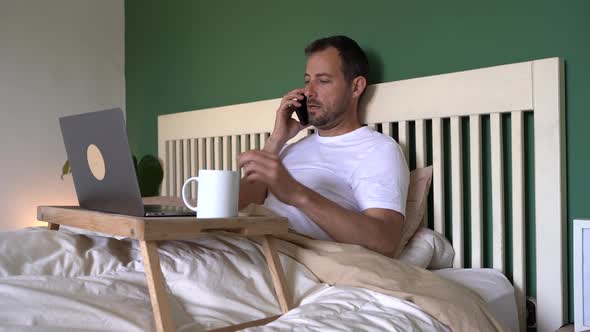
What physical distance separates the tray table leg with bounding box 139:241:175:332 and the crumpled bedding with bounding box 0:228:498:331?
0.05 m

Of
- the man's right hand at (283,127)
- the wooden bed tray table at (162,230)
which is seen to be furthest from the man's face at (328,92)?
the wooden bed tray table at (162,230)

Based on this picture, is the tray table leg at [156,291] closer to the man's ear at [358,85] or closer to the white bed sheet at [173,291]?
the white bed sheet at [173,291]

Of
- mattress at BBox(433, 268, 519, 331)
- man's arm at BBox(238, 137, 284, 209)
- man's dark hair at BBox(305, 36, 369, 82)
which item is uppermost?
man's dark hair at BBox(305, 36, 369, 82)

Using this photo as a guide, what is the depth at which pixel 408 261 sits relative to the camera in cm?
142

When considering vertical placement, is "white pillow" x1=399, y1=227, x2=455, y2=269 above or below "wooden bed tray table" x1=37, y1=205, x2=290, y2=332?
below

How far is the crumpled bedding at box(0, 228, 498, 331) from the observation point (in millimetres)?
840

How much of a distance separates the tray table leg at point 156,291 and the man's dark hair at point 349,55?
3.25 ft

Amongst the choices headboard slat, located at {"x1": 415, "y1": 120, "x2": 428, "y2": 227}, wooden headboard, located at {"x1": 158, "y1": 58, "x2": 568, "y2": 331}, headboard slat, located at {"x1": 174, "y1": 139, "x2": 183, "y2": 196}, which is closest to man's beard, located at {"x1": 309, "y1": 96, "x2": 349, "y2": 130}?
wooden headboard, located at {"x1": 158, "y1": 58, "x2": 568, "y2": 331}

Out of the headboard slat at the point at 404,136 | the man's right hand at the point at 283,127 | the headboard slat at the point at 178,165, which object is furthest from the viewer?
the headboard slat at the point at 178,165

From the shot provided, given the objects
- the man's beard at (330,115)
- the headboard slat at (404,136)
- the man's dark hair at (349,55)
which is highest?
the man's dark hair at (349,55)

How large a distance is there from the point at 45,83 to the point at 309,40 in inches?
61.5

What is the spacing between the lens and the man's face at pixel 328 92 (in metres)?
1.66

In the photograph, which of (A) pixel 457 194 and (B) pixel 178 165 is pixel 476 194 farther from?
(B) pixel 178 165

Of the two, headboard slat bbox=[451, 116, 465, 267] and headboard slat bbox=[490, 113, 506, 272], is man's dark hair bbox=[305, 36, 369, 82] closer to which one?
headboard slat bbox=[451, 116, 465, 267]
